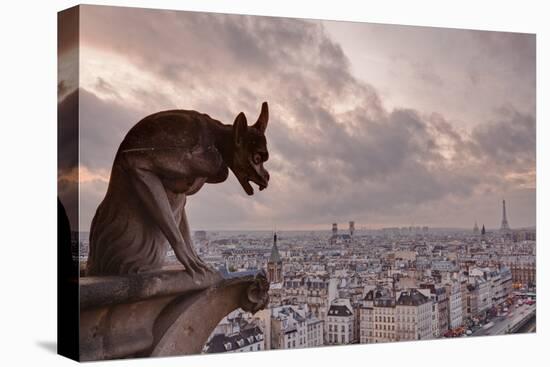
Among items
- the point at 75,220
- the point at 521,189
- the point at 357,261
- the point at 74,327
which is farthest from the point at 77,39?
the point at 521,189

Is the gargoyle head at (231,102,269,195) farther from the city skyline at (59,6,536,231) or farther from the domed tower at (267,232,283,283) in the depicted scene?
the domed tower at (267,232,283,283)

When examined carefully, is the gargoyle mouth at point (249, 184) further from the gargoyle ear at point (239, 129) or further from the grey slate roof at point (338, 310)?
the grey slate roof at point (338, 310)

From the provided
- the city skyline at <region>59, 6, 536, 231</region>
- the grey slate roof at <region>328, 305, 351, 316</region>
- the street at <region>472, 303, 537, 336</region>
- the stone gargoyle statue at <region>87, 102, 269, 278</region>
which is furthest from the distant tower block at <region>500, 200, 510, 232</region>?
the stone gargoyle statue at <region>87, 102, 269, 278</region>

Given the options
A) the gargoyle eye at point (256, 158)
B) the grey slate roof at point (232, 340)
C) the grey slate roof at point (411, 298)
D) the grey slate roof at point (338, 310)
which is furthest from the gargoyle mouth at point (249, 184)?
the grey slate roof at point (411, 298)

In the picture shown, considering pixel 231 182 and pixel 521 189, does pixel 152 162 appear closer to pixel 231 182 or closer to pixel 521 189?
pixel 231 182

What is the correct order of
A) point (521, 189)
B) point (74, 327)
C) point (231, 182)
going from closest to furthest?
point (74, 327) → point (231, 182) → point (521, 189)

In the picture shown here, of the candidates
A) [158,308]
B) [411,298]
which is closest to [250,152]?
[158,308]

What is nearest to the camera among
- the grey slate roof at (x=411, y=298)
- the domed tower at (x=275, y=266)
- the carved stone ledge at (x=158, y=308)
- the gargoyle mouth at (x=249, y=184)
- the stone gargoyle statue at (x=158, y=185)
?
the carved stone ledge at (x=158, y=308)
